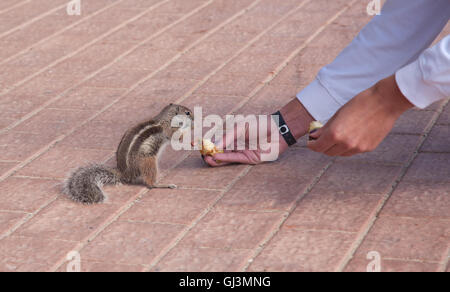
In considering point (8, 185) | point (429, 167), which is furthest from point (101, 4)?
point (429, 167)

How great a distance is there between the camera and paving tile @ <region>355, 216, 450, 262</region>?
3.07 meters

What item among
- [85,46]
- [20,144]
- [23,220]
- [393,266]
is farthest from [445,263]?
A: [85,46]

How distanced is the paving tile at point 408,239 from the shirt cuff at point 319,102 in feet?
2.83

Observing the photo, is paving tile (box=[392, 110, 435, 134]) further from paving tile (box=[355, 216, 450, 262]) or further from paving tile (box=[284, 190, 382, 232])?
paving tile (box=[355, 216, 450, 262])

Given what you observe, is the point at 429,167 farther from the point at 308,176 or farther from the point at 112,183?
the point at 112,183

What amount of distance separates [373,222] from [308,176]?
0.59m

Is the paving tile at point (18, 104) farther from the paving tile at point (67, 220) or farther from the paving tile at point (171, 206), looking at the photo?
the paving tile at point (171, 206)

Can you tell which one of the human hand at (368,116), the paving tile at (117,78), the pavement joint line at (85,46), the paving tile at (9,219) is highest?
the human hand at (368,116)

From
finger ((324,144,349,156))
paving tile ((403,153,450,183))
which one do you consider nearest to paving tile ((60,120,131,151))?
finger ((324,144,349,156))

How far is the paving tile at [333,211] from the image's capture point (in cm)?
335

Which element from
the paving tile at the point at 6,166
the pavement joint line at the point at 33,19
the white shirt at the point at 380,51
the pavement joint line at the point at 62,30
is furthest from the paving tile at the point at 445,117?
the pavement joint line at the point at 33,19

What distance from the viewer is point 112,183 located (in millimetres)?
3820

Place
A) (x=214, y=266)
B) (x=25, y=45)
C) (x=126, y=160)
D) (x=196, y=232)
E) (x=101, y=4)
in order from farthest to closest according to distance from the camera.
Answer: (x=101, y=4)
(x=25, y=45)
(x=126, y=160)
(x=196, y=232)
(x=214, y=266)

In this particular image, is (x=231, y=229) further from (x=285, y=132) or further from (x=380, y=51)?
(x=380, y=51)
